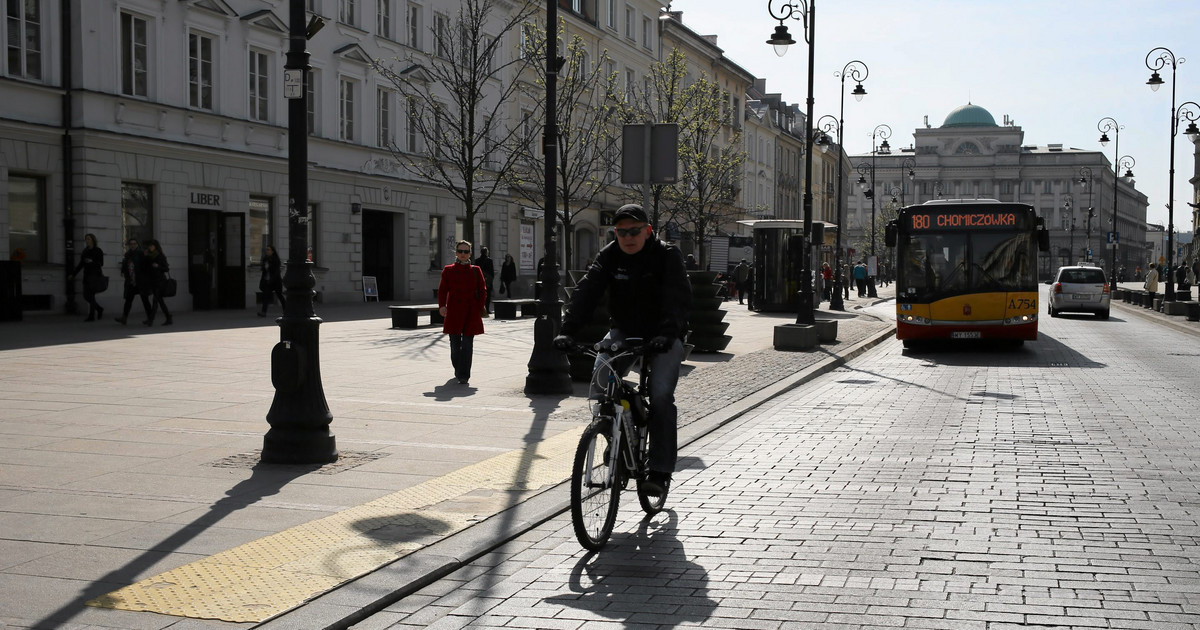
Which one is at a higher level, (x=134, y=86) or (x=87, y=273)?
(x=134, y=86)

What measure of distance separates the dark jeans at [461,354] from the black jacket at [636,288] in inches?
287

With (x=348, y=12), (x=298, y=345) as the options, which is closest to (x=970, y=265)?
(x=298, y=345)

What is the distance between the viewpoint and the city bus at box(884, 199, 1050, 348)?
20906mm

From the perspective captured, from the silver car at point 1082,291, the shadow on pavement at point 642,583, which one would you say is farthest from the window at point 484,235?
the shadow on pavement at point 642,583

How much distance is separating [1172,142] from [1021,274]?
27.2 m

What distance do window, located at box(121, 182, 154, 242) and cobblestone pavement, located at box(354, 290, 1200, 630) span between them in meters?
18.9

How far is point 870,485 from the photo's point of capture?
7973 mm

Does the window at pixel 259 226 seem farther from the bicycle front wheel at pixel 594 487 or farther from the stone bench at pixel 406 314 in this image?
the bicycle front wheel at pixel 594 487

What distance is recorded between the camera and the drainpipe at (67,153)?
2436cm

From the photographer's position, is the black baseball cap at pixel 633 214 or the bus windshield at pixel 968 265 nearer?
the black baseball cap at pixel 633 214

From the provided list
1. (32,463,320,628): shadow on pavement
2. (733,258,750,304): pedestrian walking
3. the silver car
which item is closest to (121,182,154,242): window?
(733,258,750,304): pedestrian walking

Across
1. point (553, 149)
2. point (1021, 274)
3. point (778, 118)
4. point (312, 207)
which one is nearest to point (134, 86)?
point (312, 207)

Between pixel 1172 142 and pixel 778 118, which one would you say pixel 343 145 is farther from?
pixel 778 118

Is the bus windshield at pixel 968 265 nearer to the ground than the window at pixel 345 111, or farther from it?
nearer to the ground
